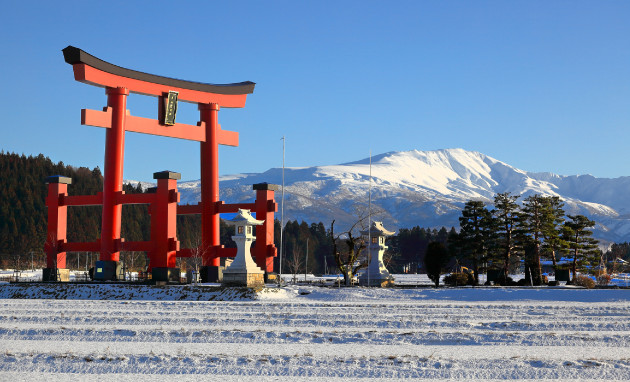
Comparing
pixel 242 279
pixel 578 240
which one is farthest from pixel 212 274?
pixel 578 240

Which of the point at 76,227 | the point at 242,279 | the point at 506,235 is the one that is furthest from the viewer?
the point at 76,227

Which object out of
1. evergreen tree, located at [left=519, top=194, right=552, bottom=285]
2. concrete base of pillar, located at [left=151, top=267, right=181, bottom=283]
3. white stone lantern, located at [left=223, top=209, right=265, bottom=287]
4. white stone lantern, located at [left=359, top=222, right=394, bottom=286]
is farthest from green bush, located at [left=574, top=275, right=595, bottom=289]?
concrete base of pillar, located at [left=151, top=267, right=181, bottom=283]

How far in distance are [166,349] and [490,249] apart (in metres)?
43.4

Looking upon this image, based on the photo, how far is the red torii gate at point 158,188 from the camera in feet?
145

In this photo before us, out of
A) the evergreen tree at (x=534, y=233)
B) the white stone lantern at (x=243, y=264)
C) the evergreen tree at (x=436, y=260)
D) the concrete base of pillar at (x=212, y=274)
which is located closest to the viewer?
the white stone lantern at (x=243, y=264)

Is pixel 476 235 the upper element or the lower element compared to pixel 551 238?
upper

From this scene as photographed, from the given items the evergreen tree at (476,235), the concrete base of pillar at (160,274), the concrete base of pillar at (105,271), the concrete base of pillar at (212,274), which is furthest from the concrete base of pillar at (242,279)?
the evergreen tree at (476,235)

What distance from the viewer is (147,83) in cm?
4625

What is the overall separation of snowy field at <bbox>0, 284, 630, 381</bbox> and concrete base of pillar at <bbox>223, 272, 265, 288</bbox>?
33.8 ft

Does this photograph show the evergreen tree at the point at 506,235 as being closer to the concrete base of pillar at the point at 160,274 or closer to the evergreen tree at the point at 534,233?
the evergreen tree at the point at 534,233

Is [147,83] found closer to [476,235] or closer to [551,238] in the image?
[476,235]

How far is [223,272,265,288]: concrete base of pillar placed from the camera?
133 feet

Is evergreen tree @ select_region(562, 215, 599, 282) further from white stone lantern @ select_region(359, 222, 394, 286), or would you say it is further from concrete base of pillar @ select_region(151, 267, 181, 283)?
concrete base of pillar @ select_region(151, 267, 181, 283)

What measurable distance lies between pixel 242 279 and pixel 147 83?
1501 centimetres
